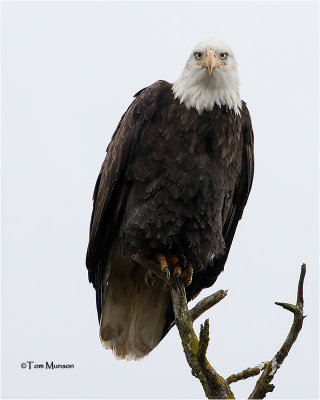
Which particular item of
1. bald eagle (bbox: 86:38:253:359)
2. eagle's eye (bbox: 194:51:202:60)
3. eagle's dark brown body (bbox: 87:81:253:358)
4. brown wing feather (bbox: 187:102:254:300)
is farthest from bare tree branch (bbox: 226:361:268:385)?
eagle's eye (bbox: 194:51:202:60)

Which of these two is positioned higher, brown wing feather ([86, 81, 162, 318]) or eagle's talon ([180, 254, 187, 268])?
brown wing feather ([86, 81, 162, 318])

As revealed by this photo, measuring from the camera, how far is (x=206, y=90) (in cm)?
645

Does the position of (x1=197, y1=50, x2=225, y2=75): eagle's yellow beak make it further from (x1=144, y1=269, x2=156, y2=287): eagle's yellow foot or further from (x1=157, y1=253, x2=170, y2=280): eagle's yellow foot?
(x1=144, y1=269, x2=156, y2=287): eagle's yellow foot

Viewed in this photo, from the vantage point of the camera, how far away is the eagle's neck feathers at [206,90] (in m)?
6.42

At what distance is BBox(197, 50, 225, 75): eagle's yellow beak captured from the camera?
6305 millimetres

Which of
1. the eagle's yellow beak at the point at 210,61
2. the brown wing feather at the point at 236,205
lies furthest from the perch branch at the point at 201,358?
the eagle's yellow beak at the point at 210,61

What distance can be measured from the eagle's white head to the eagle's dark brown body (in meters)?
0.08

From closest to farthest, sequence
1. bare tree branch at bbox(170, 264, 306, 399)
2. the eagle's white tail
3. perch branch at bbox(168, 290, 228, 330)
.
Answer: bare tree branch at bbox(170, 264, 306, 399) < perch branch at bbox(168, 290, 228, 330) < the eagle's white tail

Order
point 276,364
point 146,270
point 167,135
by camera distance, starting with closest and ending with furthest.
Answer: point 276,364 < point 167,135 < point 146,270

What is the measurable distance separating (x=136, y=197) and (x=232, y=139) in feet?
3.07

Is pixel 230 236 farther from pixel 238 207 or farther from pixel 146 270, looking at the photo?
pixel 146 270

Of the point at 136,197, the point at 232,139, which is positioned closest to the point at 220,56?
the point at 232,139

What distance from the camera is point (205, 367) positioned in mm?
4902

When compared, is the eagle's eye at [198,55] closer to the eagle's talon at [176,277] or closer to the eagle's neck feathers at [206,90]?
the eagle's neck feathers at [206,90]
